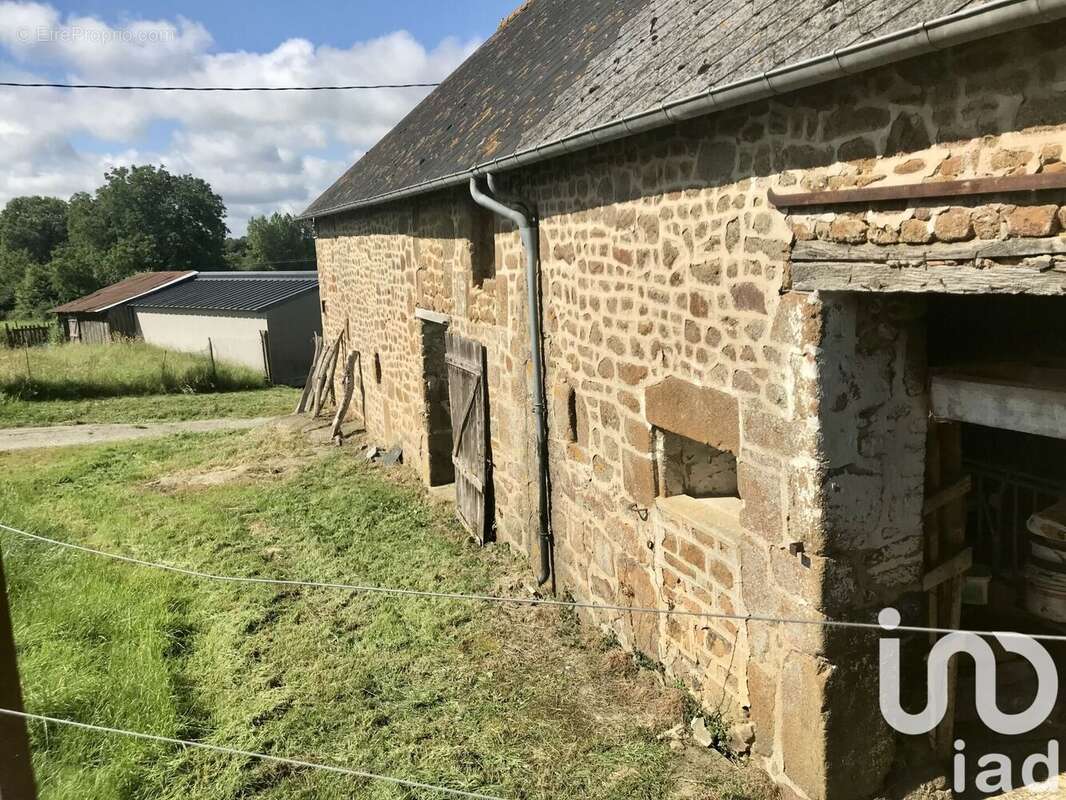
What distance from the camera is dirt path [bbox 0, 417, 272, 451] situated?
14.3m

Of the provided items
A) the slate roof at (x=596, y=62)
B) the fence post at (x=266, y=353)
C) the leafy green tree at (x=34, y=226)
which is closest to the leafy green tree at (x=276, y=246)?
the leafy green tree at (x=34, y=226)

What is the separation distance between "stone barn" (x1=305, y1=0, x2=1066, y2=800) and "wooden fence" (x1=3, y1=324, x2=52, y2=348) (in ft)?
91.7

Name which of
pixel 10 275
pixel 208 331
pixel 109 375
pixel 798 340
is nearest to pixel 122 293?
pixel 208 331

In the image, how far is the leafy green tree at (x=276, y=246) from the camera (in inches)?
2955

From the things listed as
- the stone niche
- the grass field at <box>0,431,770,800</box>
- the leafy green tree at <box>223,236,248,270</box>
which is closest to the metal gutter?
the stone niche

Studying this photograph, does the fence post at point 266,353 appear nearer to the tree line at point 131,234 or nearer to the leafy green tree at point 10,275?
the tree line at point 131,234

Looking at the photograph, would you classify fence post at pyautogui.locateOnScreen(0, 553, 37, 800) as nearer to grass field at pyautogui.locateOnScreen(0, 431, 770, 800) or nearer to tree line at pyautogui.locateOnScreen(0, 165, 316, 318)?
grass field at pyautogui.locateOnScreen(0, 431, 770, 800)

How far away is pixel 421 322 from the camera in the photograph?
9727 mm

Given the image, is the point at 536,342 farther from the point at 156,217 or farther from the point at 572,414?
the point at 156,217

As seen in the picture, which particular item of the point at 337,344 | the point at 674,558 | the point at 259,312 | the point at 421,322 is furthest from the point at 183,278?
the point at 674,558

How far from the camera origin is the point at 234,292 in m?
26.8

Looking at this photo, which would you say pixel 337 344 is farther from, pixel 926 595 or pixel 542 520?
pixel 926 595

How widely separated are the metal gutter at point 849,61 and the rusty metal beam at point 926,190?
0.44 metres

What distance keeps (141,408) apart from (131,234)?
52.9 m
